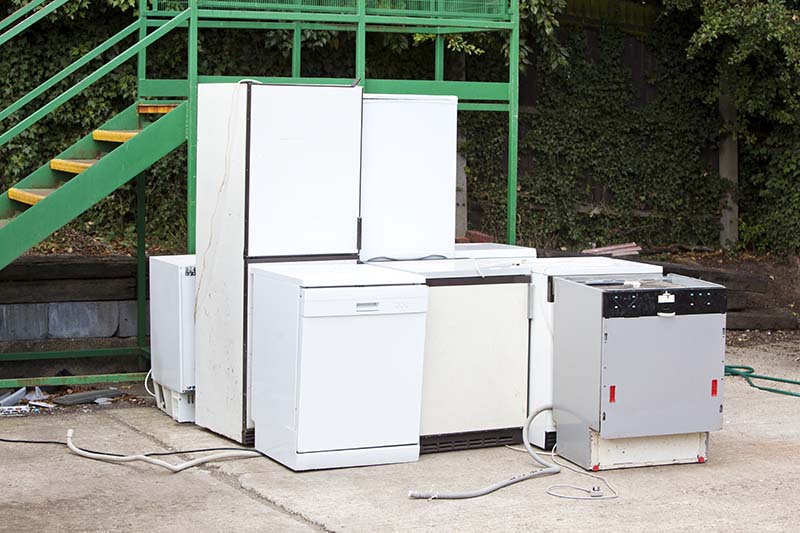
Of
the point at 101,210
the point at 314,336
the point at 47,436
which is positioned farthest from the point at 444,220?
the point at 101,210

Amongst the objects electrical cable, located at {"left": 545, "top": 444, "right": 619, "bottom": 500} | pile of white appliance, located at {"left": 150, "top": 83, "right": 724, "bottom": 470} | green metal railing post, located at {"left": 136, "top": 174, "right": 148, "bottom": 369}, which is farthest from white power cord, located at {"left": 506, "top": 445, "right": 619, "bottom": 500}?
green metal railing post, located at {"left": 136, "top": 174, "right": 148, "bottom": 369}

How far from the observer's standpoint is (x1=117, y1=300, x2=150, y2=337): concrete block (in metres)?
9.21

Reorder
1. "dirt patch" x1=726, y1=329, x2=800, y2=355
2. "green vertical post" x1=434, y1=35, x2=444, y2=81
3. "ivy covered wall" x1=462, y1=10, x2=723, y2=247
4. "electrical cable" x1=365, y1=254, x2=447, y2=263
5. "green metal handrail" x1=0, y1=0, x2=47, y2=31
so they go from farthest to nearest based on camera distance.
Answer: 1. "ivy covered wall" x1=462, y1=10, x2=723, y2=247
2. "dirt patch" x1=726, y1=329, x2=800, y2=355
3. "green vertical post" x1=434, y1=35, x2=444, y2=81
4. "green metal handrail" x1=0, y1=0, x2=47, y2=31
5. "electrical cable" x1=365, y1=254, x2=447, y2=263

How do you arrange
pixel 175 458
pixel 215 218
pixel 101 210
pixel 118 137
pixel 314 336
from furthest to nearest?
pixel 101 210 → pixel 118 137 → pixel 215 218 → pixel 175 458 → pixel 314 336

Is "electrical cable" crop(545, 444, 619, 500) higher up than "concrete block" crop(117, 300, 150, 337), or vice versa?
"concrete block" crop(117, 300, 150, 337)

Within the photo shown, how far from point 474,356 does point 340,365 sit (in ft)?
2.82

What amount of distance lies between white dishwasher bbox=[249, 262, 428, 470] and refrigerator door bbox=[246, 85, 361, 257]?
360 mm

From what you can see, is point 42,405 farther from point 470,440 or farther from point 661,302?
point 661,302

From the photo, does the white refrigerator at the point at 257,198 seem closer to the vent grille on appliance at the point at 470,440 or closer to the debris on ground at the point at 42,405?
the vent grille on appliance at the point at 470,440

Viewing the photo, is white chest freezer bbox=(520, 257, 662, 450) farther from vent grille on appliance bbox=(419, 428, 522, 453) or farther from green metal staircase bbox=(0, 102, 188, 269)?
green metal staircase bbox=(0, 102, 188, 269)

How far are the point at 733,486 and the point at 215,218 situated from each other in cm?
306

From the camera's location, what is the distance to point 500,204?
40.9 feet

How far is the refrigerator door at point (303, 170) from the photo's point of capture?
6531mm

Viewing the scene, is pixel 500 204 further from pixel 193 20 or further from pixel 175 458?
pixel 175 458
